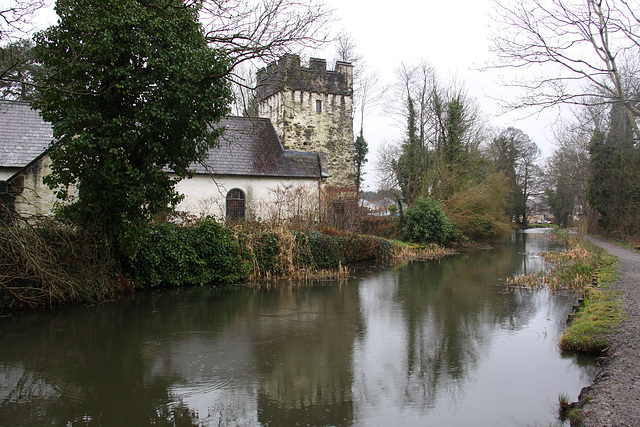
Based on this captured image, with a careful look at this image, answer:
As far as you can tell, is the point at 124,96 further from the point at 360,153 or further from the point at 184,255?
the point at 360,153

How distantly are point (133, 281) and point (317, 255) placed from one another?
20.8ft

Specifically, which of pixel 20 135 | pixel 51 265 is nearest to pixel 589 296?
pixel 51 265

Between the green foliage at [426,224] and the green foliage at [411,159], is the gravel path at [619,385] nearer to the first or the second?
the green foliage at [426,224]

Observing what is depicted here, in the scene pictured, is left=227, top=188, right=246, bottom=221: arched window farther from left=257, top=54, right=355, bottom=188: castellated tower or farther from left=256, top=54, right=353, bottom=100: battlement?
left=256, top=54, right=353, bottom=100: battlement

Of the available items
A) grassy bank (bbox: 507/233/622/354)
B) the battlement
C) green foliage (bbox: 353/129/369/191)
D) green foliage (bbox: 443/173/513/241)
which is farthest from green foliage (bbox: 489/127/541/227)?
grassy bank (bbox: 507/233/622/354)

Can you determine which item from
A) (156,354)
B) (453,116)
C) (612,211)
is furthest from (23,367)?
(612,211)

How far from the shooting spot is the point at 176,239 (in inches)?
514

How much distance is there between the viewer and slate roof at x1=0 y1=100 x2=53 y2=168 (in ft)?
63.1

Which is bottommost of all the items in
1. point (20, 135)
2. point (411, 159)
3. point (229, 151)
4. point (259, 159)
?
point (259, 159)

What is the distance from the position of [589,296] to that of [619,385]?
19.4 feet

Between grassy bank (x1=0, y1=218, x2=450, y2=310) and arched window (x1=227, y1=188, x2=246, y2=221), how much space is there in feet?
20.7

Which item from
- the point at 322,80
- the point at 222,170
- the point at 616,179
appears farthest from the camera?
the point at 322,80

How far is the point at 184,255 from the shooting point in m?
13.2

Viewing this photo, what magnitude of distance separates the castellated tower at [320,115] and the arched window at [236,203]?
6806mm
